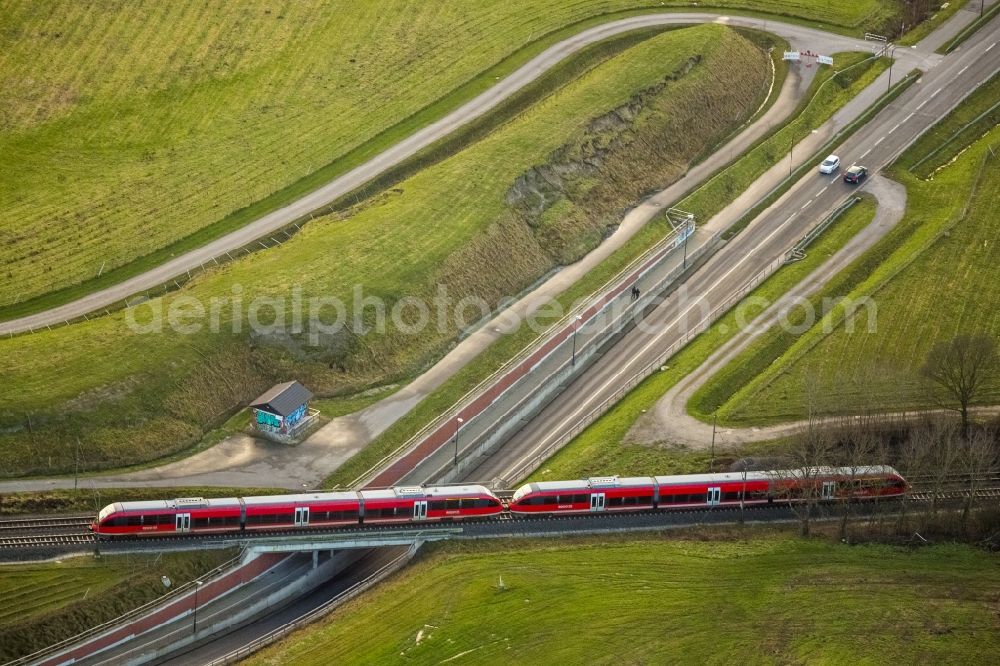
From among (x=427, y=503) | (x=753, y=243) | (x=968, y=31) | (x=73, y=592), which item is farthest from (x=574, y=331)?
(x=968, y=31)

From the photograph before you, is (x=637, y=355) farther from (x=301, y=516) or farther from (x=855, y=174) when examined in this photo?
(x=301, y=516)

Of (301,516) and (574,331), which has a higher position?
(574,331)

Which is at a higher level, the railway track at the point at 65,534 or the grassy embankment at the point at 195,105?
the grassy embankment at the point at 195,105

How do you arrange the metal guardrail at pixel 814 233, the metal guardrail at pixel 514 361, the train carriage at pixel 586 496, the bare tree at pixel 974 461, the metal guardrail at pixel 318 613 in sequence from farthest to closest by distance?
the metal guardrail at pixel 814 233 → the metal guardrail at pixel 514 361 → the bare tree at pixel 974 461 → the train carriage at pixel 586 496 → the metal guardrail at pixel 318 613

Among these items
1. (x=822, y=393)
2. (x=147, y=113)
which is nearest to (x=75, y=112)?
(x=147, y=113)

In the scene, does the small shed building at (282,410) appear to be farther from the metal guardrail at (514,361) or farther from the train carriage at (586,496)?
the train carriage at (586,496)

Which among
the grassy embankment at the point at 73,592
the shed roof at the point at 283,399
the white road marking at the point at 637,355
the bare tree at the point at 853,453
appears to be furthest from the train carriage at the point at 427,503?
the bare tree at the point at 853,453

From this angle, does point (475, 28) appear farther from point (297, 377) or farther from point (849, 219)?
point (297, 377)

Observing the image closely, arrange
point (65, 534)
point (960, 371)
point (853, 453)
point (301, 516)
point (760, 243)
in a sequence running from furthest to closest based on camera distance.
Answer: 1. point (760, 243)
2. point (960, 371)
3. point (853, 453)
4. point (301, 516)
5. point (65, 534)
